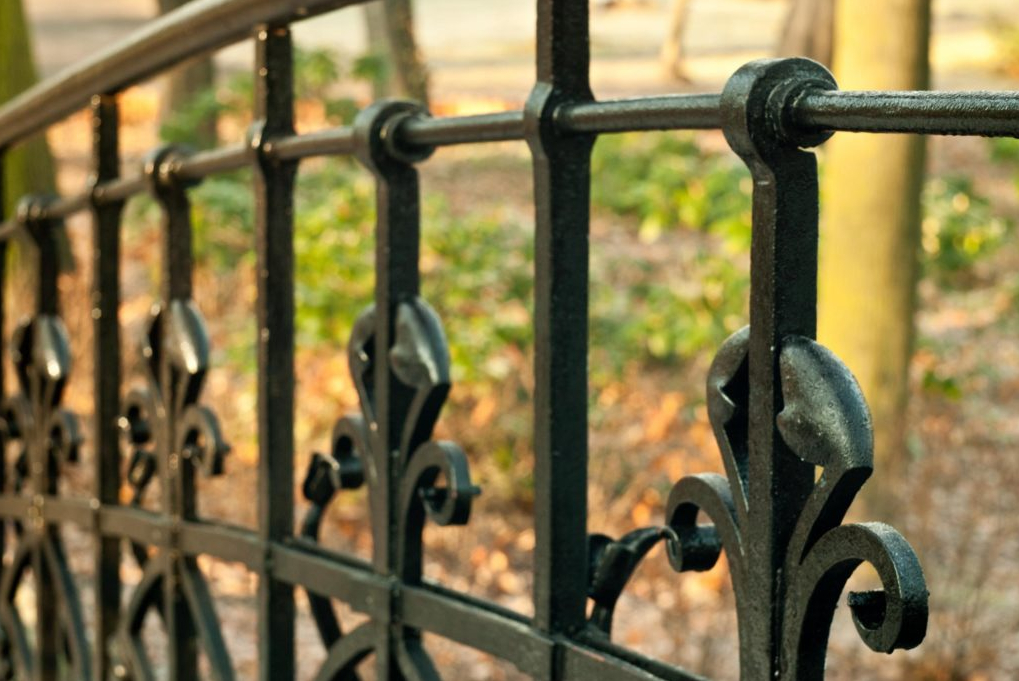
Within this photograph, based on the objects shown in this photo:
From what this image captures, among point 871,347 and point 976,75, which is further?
point 976,75

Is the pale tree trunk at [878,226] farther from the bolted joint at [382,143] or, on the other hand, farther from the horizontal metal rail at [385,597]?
the bolted joint at [382,143]

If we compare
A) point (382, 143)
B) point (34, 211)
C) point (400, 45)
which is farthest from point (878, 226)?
point (400, 45)

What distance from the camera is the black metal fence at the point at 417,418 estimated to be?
3.12 feet

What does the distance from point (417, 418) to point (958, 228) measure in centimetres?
625

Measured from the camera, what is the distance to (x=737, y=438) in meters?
1.02

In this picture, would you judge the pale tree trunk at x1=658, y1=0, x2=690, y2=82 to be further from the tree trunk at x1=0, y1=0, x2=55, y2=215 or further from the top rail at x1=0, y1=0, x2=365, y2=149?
the top rail at x1=0, y1=0, x2=365, y2=149

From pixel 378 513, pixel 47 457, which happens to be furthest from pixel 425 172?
pixel 378 513

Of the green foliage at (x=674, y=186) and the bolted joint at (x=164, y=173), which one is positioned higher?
the bolted joint at (x=164, y=173)

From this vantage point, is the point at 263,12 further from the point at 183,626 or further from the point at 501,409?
the point at 501,409

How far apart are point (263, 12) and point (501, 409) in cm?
496

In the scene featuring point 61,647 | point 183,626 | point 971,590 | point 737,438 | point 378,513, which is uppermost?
point 737,438

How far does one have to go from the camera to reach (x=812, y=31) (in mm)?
12227

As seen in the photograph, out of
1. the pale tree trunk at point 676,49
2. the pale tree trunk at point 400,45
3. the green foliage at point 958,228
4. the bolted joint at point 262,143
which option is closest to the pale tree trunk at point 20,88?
the pale tree trunk at point 400,45

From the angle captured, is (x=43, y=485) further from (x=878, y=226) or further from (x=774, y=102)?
(x=878, y=226)
